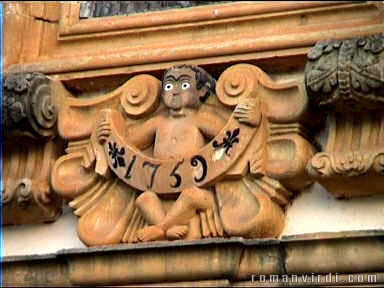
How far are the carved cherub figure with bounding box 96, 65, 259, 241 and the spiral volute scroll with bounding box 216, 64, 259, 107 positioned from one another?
0.05m

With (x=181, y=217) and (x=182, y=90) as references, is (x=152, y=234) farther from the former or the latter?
(x=182, y=90)

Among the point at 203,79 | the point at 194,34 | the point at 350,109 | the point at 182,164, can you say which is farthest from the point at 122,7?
the point at 350,109

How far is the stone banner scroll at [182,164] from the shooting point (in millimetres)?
4504

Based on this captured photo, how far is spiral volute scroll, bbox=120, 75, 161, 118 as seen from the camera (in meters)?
4.73

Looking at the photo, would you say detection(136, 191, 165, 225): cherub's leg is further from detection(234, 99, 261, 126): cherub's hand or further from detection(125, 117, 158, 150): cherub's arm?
detection(234, 99, 261, 126): cherub's hand

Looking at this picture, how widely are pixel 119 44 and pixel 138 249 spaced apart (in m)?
0.81

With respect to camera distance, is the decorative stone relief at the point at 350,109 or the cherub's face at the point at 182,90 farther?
the cherub's face at the point at 182,90

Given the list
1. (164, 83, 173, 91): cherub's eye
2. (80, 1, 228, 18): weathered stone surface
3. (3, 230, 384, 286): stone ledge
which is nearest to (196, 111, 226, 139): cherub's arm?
(164, 83, 173, 91): cherub's eye

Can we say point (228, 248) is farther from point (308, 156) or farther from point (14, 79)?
point (14, 79)

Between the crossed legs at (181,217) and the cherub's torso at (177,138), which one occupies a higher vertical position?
the cherub's torso at (177,138)

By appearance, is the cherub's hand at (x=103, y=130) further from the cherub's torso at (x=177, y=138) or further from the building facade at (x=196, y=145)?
the cherub's torso at (x=177, y=138)

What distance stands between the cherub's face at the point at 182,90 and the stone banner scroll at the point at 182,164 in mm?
164

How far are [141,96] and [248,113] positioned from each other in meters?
0.42

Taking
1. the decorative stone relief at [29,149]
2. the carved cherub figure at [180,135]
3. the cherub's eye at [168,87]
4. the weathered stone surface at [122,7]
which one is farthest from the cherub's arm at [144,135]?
the weathered stone surface at [122,7]
